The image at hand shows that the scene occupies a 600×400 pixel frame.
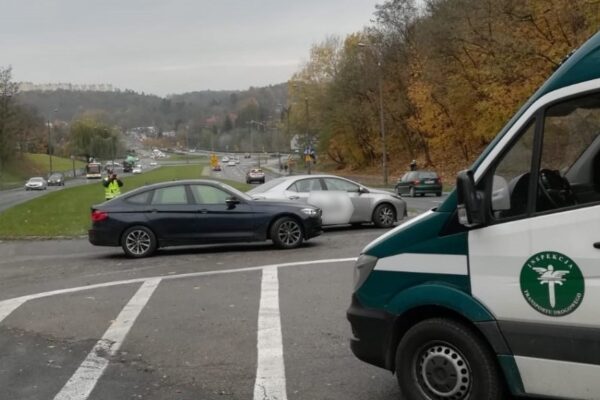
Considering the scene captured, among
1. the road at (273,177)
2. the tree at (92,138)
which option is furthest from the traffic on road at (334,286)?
the tree at (92,138)

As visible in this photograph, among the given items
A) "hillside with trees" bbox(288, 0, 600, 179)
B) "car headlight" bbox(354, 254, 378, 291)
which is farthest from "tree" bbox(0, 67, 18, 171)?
"car headlight" bbox(354, 254, 378, 291)

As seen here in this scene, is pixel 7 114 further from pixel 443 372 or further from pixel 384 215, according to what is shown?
pixel 443 372

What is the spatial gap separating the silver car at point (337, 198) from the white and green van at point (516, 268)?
11.4 m

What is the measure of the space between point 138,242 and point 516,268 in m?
10.4

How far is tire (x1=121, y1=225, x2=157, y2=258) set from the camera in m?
13.4

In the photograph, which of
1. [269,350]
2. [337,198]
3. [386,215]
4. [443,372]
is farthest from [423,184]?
[443,372]

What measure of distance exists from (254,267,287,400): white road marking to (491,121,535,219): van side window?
220 centimetres

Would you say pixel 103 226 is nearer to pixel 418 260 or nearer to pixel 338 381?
pixel 338 381

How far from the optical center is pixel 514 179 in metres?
4.12

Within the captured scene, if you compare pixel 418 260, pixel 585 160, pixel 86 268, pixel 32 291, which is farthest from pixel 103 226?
pixel 585 160

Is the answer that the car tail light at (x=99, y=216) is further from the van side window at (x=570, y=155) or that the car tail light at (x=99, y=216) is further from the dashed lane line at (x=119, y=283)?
the van side window at (x=570, y=155)

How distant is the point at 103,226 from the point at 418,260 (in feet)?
33.1

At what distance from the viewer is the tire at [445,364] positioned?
4.14m

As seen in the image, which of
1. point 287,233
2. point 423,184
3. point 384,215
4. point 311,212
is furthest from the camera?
point 423,184
